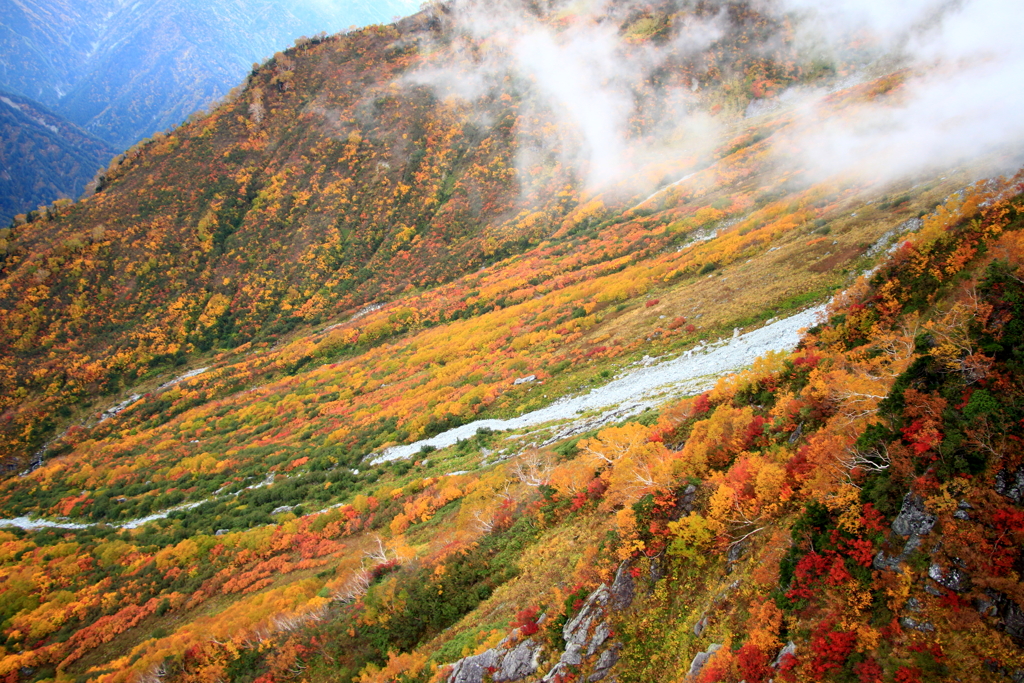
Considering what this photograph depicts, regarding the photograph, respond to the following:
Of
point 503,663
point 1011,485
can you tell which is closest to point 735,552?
point 1011,485

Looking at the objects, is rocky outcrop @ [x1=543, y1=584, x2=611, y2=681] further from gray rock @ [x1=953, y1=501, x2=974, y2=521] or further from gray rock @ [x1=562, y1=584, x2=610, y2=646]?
gray rock @ [x1=953, y1=501, x2=974, y2=521]

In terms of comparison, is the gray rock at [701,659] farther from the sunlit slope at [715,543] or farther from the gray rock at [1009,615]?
the gray rock at [1009,615]

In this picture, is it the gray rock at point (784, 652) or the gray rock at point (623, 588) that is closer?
the gray rock at point (784, 652)

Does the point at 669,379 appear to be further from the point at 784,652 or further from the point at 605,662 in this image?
the point at 784,652

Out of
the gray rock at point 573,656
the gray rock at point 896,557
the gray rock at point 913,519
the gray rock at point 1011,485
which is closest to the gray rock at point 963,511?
the gray rock at point 913,519

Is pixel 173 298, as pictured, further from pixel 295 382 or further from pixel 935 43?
pixel 935 43

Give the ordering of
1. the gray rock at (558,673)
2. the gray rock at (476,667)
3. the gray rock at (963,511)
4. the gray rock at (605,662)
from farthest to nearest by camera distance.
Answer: the gray rock at (476,667), the gray rock at (558,673), the gray rock at (605,662), the gray rock at (963,511)
